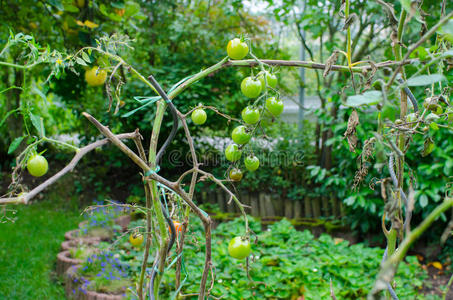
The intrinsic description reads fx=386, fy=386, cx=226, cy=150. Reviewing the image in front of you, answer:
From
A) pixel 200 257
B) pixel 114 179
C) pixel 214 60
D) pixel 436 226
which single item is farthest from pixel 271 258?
pixel 114 179

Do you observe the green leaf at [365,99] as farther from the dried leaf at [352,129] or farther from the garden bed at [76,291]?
the garden bed at [76,291]

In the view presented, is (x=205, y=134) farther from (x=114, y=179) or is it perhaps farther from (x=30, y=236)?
(x=30, y=236)

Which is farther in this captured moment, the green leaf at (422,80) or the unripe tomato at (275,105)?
the unripe tomato at (275,105)

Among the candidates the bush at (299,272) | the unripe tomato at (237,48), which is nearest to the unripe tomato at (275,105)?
the unripe tomato at (237,48)

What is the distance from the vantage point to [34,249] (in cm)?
308

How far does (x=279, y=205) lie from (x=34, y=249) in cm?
230

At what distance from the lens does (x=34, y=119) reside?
Result: 0.69 metres

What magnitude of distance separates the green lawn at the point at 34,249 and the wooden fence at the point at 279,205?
1449mm

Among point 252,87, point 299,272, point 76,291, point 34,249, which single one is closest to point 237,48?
point 252,87

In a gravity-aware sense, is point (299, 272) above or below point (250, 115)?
below

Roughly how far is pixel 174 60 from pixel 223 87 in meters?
0.61

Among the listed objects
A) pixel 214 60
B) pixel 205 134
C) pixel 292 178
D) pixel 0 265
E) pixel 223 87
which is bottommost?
pixel 0 265

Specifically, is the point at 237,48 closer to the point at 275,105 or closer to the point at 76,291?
the point at 275,105

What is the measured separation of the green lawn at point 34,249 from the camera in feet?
7.86
